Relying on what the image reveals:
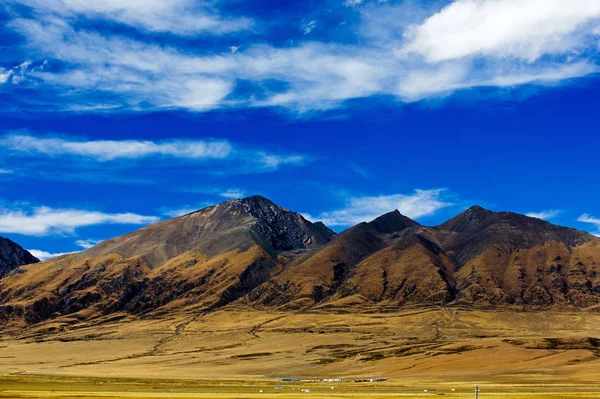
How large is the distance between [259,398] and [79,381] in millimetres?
87133

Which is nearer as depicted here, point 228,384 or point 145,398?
point 145,398

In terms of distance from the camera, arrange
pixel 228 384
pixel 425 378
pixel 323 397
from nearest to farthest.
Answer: pixel 323 397, pixel 228 384, pixel 425 378

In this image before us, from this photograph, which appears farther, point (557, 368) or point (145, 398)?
point (557, 368)

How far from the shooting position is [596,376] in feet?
566

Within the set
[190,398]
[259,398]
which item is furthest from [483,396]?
[190,398]

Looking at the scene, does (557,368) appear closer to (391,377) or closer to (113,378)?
(391,377)

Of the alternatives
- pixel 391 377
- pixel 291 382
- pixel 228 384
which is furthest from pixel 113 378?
pixel 391 377

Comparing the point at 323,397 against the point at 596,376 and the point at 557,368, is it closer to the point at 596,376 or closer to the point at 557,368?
the point at 596,376

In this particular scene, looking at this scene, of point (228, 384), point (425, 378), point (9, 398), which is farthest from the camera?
point (425, 378)

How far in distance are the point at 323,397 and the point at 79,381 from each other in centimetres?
9090

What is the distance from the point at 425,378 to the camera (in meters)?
189

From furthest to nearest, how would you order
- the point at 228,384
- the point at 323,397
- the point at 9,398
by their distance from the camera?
the point at 228,384
the point at 323,397
the point at 9,398

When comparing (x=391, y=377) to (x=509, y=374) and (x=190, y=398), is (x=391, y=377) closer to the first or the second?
(x=509, y=374)

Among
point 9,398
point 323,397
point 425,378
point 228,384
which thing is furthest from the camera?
point 425,378
